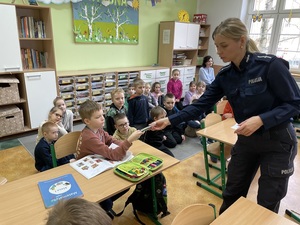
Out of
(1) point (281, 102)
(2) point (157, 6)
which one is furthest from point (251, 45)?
(2) point (157, 6)

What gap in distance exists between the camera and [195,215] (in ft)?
3.29

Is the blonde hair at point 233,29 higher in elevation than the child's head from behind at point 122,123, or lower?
higher

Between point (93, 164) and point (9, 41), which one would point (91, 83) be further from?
point (93, 164)

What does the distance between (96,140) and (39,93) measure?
2.40 m

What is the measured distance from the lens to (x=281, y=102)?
119 cm

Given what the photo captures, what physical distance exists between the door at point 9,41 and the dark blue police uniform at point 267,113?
9.82 feet

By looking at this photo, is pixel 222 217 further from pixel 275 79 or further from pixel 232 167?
pixel 275 79

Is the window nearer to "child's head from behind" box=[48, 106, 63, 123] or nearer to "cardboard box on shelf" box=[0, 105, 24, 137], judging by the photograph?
"child's head from behind" box=[48, 106, 63, 123]

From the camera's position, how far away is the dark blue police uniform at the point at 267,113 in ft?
3.78

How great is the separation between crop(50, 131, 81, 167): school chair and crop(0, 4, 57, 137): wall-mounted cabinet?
2.09m

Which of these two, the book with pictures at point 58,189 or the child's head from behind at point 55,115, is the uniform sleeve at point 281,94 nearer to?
the book with pictures at point 58,189

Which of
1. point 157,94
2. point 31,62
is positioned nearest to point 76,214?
point 31,62

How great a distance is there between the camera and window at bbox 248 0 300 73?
5008mm

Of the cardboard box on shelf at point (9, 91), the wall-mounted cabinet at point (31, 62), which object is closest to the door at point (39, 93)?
the wall-mounted cabinet at point (31, 62)
